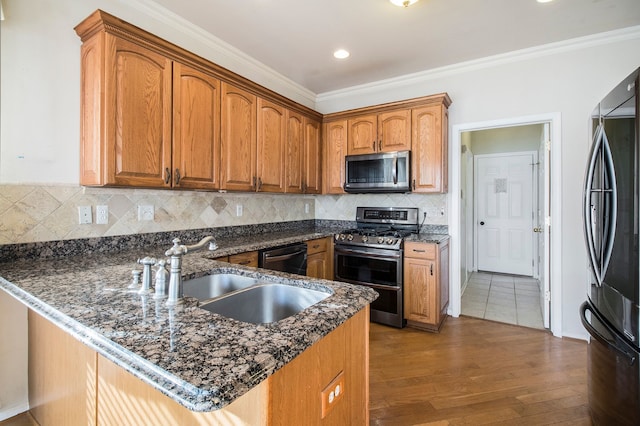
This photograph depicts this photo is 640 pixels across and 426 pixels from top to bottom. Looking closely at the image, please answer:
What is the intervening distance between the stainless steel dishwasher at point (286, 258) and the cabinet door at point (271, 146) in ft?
2.09

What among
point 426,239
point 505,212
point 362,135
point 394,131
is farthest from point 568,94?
point 505,212

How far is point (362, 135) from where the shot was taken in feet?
12.0

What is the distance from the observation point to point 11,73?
1787 mm

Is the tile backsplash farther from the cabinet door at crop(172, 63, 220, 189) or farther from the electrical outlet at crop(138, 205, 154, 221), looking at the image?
the cabinet door at crop(172, 63, 220, 189)

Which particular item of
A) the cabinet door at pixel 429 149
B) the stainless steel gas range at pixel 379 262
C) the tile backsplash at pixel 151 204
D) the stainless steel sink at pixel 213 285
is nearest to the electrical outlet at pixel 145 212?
the tile backsplash at pixel 151 204

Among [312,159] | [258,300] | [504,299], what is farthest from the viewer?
[504,299]

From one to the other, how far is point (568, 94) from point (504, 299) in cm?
243

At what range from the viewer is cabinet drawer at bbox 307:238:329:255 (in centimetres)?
326

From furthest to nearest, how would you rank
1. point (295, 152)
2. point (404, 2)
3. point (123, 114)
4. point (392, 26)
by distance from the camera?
point (295, 152), point (392, 26), point (404, 2), point (123, 114)

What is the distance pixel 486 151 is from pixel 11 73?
5884mm

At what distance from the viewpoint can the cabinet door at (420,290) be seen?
3.00 m

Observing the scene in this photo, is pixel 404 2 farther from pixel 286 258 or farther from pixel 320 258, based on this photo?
pixel 320 258

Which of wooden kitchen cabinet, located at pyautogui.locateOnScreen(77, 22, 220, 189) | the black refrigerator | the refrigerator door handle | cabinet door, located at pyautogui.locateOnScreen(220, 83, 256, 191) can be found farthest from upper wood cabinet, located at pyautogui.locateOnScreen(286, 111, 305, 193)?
the refrigerator door handle

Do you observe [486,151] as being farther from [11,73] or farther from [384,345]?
[11,73]
